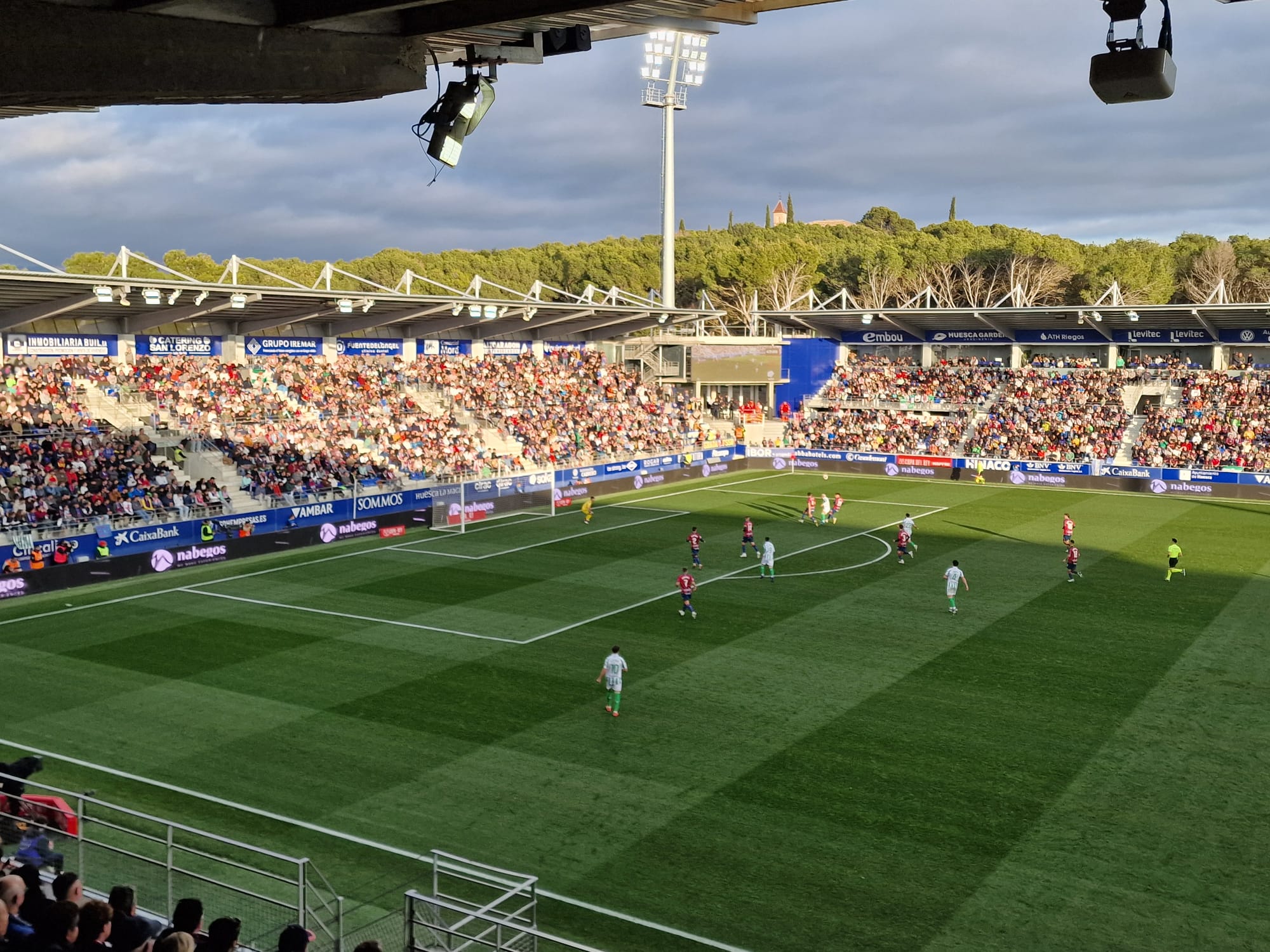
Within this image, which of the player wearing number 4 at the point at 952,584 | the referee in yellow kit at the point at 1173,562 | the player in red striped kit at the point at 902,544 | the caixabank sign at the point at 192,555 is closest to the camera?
the player wearing number 4 at the point at 952,584

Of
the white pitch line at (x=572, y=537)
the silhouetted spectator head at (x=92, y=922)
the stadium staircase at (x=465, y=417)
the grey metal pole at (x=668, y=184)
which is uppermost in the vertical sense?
the grey metal pole at (x=668, y=184)

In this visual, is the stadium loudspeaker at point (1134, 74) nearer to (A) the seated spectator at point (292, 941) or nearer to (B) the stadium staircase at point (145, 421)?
(A) the seated spectator at point (292, 941)

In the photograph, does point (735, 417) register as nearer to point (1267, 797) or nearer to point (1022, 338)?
point (1022, 338)

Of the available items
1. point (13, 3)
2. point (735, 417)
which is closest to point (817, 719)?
point (13, 3)

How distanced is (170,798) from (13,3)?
1283 centimetres

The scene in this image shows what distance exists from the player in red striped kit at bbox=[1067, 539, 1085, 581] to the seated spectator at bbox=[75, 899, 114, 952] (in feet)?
96.6

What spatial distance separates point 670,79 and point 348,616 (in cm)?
4960

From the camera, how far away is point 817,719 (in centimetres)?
2038

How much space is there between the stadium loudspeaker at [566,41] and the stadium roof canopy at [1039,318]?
52.0 metres

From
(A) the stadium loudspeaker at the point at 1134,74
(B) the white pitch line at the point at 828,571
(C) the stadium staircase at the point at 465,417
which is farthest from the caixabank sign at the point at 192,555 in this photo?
(A) the stadium loudspeaker at the point at 1134,74

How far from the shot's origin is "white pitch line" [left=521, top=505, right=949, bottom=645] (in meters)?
26.9

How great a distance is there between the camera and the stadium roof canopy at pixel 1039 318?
59.0 m

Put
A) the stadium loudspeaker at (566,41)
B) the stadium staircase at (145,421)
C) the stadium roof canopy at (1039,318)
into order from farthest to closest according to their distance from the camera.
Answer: the stadium roof canopy at (1039,318) < the stadium staircase at (145,421) < the stadium loudspeaker at (566,41)

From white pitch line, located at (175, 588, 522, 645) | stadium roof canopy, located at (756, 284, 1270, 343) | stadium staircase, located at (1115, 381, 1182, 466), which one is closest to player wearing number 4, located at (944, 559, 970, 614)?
white pitch line, located at (175, 588, 522, 645)
